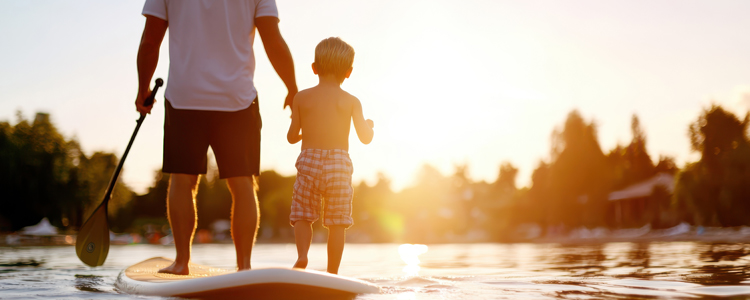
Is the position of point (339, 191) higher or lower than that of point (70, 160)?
lower

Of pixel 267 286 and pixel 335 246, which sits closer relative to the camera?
pixel 267 286

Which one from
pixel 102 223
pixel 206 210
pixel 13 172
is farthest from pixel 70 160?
pixel 102 223

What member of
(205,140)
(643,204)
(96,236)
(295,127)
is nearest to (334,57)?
(295,127)

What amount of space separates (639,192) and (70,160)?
1313 inches

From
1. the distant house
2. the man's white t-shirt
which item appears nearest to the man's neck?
the man's white t-shirt

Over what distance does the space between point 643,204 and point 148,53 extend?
41041 millimetres

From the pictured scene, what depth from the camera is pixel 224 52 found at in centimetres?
335

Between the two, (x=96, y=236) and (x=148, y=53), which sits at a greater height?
(x=148, y=53)

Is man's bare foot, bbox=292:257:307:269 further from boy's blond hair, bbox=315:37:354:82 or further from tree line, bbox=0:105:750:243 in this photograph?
tree line, bbox=0:105:750:243

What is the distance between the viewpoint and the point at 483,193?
206 feet

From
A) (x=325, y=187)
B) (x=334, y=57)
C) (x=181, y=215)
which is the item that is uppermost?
(x=334, y=57)

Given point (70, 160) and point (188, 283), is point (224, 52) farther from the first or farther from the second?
point (70, 160)

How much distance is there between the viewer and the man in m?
3.25

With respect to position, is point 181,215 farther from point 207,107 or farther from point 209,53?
point 209,53
